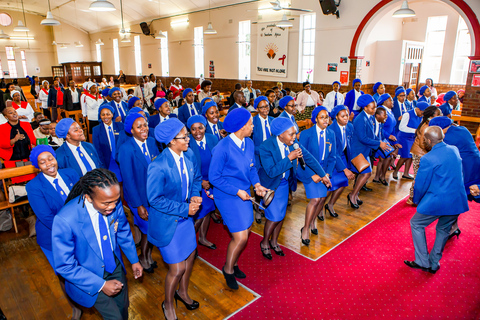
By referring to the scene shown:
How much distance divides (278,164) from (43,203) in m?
2.03

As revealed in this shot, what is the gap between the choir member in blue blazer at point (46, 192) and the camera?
98.0 inches

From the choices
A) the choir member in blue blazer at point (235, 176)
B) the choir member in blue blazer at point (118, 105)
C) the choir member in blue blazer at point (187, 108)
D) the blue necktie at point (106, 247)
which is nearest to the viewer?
the blue necktie at point (106, 247)

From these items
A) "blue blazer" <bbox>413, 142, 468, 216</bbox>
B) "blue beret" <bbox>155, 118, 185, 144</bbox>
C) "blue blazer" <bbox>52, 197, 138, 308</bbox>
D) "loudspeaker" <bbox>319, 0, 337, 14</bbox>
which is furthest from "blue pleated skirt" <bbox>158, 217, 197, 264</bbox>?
"loudspeaker" <bbox>319, 0, 337, 14</bbox>

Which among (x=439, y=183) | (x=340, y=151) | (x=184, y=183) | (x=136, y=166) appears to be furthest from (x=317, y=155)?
(x=136, y=166)

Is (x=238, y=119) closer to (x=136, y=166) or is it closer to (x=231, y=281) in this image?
(x=136, y=166)

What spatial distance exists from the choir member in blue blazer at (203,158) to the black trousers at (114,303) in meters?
1.37

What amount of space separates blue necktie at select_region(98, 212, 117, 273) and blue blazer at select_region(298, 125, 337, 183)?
240 cm

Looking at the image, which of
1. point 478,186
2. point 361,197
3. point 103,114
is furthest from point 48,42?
point 478,186

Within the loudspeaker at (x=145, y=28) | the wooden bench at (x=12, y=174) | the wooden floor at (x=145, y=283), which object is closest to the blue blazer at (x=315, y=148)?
the wooden floor at (x=145, y=283)

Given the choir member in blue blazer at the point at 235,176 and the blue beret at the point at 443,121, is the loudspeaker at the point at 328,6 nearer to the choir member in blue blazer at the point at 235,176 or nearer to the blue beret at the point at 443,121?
the blue beret at the point at 443,121

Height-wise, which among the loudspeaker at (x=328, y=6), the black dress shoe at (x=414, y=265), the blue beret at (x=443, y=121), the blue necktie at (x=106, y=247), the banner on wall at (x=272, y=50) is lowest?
the black dress shoe at (x=414, y=265)

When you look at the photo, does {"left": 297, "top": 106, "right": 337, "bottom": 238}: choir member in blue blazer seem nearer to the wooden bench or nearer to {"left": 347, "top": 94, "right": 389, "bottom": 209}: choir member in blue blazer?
{"left": 347, "top": 94, "right": 389, "bottom": 209}: choir member in blue blazer

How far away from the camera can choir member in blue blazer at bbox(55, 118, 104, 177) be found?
3.22 metres

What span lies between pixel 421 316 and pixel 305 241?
1.46 m
